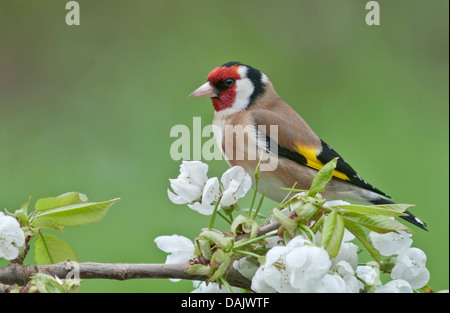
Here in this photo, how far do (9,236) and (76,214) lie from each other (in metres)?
0.07

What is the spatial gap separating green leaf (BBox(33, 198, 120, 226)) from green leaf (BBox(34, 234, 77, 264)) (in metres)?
0.04

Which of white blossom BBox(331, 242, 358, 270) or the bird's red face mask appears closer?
white blossom BBox(331, 242, 358, 270)

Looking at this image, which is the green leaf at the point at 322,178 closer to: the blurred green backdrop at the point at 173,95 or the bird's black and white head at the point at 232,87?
the bird's black and white head at the point at 232,87

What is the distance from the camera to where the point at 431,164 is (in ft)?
7.51

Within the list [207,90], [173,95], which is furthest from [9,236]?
[173,95]

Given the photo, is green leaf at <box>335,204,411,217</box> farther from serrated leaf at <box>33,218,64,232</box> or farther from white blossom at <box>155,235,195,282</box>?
serrated leaf at <box>33,218,64,232</box>

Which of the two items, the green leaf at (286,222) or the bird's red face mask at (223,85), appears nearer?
the green leaf at (286,222)

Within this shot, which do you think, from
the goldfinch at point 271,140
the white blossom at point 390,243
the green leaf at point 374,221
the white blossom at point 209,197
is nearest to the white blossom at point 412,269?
the white blossom at point 390,243

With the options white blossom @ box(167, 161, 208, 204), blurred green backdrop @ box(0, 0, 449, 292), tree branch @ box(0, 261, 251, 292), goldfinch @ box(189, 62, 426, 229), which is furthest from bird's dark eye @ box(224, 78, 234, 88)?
tree branch @ box(0, 261, 251, 292)

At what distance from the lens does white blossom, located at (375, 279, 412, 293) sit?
68cm

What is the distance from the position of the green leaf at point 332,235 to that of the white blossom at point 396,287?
11 centimetres

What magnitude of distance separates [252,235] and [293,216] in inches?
2.0

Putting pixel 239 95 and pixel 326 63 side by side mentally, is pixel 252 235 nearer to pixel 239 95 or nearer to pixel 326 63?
pixel 239 95

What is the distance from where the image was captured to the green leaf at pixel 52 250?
73 cm
